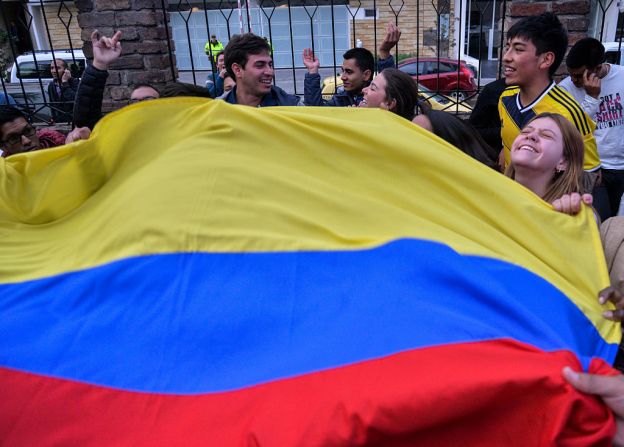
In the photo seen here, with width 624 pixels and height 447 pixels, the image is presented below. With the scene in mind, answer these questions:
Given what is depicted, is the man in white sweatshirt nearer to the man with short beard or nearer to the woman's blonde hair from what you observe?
the woman's blonde hair

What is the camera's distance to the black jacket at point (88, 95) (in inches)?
146

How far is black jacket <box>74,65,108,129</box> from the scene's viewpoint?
371 cm

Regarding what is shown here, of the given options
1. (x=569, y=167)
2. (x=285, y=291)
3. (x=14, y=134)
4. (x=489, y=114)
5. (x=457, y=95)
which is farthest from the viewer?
(x=457, y=95)

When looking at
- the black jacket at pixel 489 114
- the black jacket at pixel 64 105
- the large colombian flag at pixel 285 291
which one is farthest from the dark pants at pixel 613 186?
the black jacket at pixel 64 105

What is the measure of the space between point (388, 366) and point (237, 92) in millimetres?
3009

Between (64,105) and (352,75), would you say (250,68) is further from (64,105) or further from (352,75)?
(64,105)

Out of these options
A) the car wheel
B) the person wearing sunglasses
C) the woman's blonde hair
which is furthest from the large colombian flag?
the car wheel

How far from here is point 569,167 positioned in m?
2.46

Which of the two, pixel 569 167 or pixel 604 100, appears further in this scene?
pixel 604 100

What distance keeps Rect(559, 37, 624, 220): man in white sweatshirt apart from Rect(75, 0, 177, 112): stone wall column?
3189 millimetres

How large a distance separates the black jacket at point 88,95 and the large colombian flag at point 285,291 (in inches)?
51.4

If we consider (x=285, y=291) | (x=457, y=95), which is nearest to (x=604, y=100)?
(x=457, y=95)

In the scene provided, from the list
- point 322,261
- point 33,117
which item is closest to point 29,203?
point 322,261

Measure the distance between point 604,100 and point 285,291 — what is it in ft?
10.7
